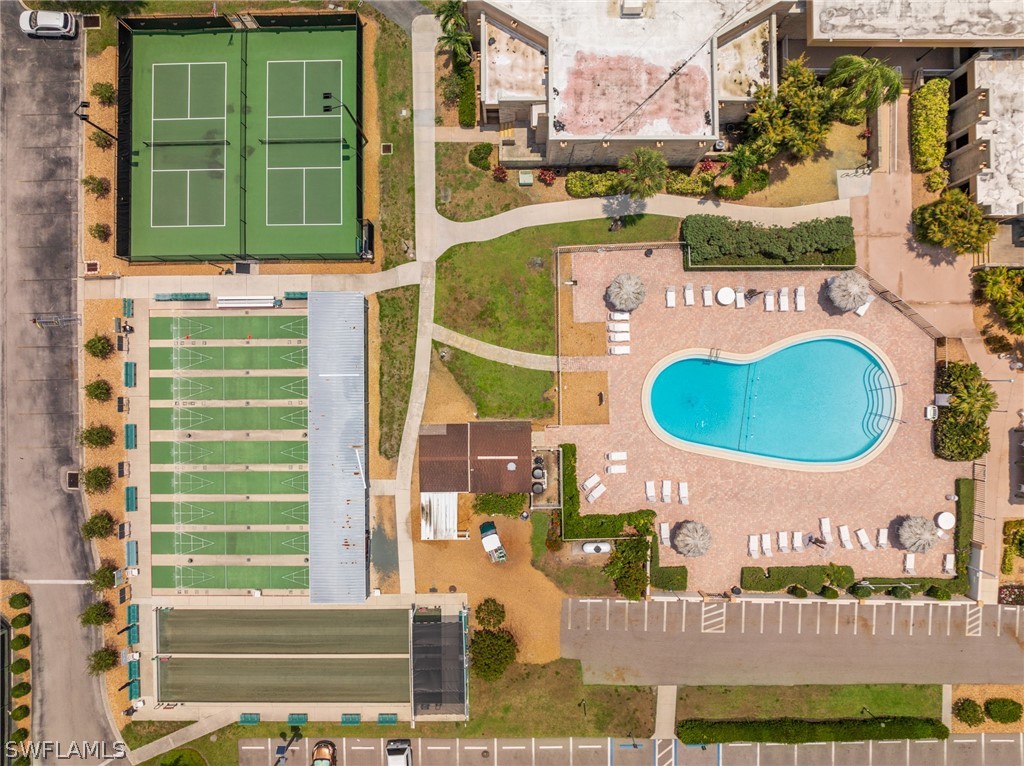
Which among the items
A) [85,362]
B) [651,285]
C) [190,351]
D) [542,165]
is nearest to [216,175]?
[190,351]

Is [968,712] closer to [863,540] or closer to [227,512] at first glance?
[863,540]

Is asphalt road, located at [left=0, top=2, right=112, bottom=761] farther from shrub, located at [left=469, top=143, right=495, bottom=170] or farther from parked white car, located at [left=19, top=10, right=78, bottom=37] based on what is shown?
shrub, located at [left=469, top=143, right=495, bottom=170]

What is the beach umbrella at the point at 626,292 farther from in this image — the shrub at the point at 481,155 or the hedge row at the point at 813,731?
the hedge row at the point at 813,731

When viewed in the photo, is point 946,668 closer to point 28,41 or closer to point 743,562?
point 743,562

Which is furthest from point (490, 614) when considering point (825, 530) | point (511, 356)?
point (825, 530)

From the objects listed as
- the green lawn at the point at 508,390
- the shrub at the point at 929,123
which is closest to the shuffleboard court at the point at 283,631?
the green lawn at the point at 508,390
